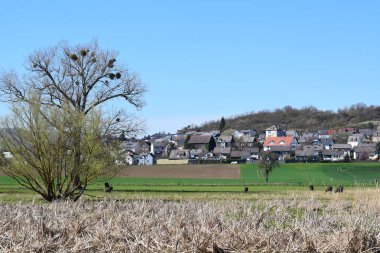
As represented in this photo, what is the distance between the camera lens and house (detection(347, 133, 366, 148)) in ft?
489

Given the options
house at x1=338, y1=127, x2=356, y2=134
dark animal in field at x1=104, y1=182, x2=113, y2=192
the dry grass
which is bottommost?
dark animal in field at x1=104, y1=182, x2=113, y2=192

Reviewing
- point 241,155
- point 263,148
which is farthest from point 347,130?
point 241,155

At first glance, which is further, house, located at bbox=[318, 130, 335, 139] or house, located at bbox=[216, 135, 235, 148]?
house, located at bbox=[318, 130, 335, 139]

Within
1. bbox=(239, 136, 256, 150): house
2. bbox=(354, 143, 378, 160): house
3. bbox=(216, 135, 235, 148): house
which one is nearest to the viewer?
bbox=(354, 143, 378, 160): house

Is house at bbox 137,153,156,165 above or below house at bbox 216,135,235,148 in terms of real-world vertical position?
below

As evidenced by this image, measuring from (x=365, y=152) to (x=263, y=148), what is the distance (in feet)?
87.3

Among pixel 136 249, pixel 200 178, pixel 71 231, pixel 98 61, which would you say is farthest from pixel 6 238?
pixel 200 178

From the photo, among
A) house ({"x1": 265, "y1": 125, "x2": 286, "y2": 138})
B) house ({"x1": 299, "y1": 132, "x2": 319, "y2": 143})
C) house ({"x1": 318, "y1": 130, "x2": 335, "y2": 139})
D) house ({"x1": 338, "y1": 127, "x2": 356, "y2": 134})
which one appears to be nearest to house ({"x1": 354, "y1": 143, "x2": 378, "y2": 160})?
house ({"x1": 299, "y1": 132, "x2": 319, "y2": 143})

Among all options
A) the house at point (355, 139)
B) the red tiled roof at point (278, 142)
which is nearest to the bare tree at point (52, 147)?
the red tiled roof at point (278, 142)

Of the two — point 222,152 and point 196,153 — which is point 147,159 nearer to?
point 222,152

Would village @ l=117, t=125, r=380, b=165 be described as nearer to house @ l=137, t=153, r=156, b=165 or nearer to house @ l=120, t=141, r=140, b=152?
house @ l=137, t=153, r=156, b=165

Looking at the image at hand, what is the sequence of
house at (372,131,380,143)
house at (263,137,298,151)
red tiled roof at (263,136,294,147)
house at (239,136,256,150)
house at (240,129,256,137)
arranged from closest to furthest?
house at (263,137,298,151)
red tiled roof at (263,136,294,147)
house at (372,131,380,143)
house at (239,136,256,150)
house at (240,129,256,137)

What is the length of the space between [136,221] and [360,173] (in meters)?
72.3

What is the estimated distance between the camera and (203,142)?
147750mm
